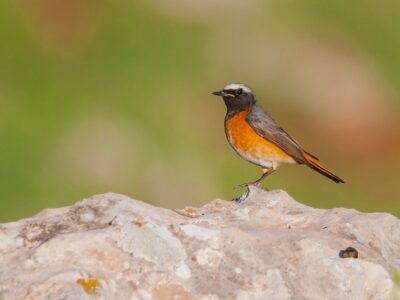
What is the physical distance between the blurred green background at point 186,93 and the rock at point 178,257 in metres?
10.0

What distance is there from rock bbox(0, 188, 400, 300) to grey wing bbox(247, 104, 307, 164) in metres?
4.68

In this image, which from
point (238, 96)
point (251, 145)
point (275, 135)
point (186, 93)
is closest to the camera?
point (251, 145)

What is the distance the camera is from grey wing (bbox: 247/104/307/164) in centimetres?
1296

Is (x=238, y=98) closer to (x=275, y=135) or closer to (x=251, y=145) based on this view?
(x=275, y=135)

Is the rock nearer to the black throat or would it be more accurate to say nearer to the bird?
the bird

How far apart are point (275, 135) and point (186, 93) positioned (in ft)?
30.1

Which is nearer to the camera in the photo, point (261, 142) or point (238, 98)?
point (261, 142)

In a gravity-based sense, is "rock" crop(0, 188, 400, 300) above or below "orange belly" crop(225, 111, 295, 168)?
above

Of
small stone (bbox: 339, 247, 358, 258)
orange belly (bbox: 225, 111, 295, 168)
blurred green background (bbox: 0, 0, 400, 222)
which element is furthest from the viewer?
blurred green background (bbox: 0, 0, 400, 222)

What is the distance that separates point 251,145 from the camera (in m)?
12.8

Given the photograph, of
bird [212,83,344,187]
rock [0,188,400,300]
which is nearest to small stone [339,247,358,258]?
rock [0,188,400,300]

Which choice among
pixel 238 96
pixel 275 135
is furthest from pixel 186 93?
pixel 275 135

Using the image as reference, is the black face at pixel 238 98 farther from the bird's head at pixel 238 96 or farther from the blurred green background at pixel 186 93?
the blurred green background at pixel 186 93

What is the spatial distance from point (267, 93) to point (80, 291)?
15.2 m
